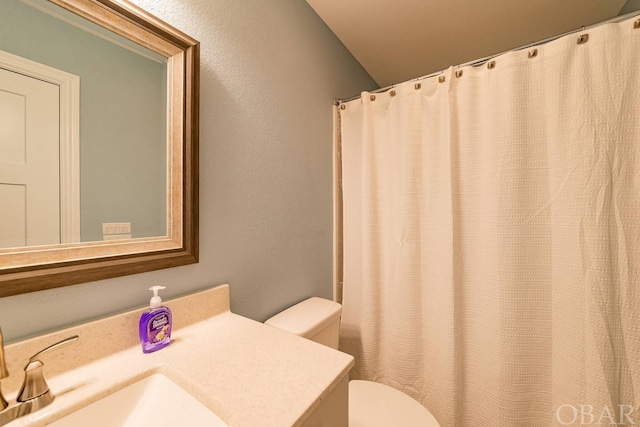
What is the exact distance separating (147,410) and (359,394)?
32.7 inches

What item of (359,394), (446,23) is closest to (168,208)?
(359,394)

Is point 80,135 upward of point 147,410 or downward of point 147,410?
upward

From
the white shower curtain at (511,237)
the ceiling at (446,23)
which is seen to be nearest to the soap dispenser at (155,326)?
the white shower curtain at (511,237)

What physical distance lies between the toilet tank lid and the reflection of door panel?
29.0 inches

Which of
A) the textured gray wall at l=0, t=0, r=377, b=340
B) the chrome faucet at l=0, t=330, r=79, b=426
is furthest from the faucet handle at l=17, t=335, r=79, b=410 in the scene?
the textured gray wall at l=0, t=0, r=377, b=340

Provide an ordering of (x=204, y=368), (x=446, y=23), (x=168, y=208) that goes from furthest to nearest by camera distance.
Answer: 1. (x=446, y=23)
2. (x=168, y=208)
3. (x=204, y=368)

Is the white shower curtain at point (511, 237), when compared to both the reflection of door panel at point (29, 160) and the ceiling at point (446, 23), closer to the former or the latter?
the ceiling at point (446, 23)

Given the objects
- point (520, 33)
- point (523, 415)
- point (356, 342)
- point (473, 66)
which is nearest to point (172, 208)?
point (356, 342)

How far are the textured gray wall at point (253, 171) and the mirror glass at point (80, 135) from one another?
0.42ft

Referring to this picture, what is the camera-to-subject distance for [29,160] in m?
0.52

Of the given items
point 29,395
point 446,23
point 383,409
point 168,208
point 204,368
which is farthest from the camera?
point 446,23

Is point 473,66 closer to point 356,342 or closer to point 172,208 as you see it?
point 172,208

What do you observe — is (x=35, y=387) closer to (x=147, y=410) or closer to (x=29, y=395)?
(x=29, y=395)

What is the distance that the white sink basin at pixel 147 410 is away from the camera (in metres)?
0.45
